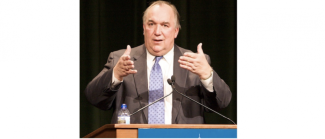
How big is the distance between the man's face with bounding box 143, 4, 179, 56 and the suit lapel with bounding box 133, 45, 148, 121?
0.07m

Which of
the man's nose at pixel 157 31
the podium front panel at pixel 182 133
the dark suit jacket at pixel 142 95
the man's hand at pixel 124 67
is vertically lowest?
the podium front panel at pixel 182 133

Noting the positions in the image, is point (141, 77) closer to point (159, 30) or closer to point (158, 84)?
point (158, 84)

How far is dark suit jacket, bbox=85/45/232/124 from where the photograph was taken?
2.45 meters

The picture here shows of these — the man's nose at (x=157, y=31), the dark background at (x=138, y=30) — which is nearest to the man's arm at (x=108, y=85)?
the man's nose at (x=157, y=31)

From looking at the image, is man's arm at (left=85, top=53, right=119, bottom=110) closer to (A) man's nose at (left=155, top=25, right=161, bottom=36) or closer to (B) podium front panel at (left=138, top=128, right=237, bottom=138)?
(A) man's nose at (left=155, top=25, right=161, bottom=36)

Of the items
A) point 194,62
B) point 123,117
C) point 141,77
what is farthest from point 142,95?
point 194,62

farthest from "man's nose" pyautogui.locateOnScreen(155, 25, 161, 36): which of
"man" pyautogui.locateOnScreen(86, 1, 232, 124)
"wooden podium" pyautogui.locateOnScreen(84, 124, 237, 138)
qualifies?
"wooden podium" pyautogui.locateOnScreen(84, 124, 237, 138)

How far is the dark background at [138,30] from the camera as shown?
3381 mm

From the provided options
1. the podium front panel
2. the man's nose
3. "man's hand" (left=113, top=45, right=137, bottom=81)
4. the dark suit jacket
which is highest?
the man's nose

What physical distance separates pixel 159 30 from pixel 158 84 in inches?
16.1

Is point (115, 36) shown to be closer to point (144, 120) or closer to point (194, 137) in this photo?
point (144, 120)

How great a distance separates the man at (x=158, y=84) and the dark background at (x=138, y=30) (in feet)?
1.80

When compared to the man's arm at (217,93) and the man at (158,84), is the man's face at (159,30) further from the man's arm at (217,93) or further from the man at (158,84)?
the man's arm at (217,93)

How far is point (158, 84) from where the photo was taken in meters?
2.65
